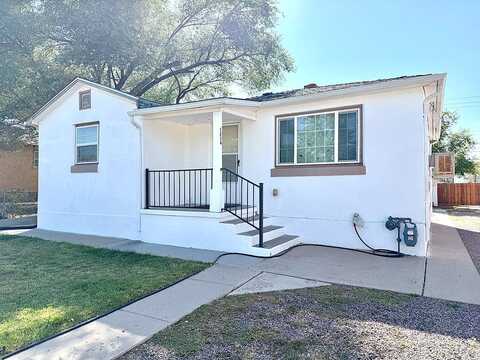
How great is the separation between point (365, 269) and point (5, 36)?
1304 cm

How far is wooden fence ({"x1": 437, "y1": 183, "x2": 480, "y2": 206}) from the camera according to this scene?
20.3 m

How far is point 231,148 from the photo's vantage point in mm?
8875

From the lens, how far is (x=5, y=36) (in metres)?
11.2

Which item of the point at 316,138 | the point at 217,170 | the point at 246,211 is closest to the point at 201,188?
the point at 246,211

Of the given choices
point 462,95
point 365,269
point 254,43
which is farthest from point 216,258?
point 462,95

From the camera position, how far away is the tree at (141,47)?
11539 millimetres

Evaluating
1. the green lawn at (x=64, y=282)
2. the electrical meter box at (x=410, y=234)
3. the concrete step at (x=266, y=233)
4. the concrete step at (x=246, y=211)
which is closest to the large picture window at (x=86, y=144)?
the green lawn at (x=64, y=282)

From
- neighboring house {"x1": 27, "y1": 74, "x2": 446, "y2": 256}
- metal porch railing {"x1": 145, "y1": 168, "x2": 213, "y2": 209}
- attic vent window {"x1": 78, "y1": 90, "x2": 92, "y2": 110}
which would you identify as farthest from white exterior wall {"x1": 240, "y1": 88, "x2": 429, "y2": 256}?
attic vent window {"x1": 78, "y1": 90, "x2": 92, "y2": 110}

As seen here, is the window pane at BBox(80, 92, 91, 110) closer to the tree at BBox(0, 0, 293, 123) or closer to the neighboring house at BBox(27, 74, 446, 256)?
the neighboring house at BBox(27, 74, 446, 256)

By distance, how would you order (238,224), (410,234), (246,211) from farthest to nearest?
(246,211), (238,224), (410,234)

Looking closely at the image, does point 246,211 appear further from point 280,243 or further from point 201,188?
point 201,188

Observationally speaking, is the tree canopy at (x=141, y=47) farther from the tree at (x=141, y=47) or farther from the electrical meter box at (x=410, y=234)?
the electrical meter box at (x=410, y=234)

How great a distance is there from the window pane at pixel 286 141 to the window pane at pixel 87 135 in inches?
199

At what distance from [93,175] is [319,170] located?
598 centimetres
